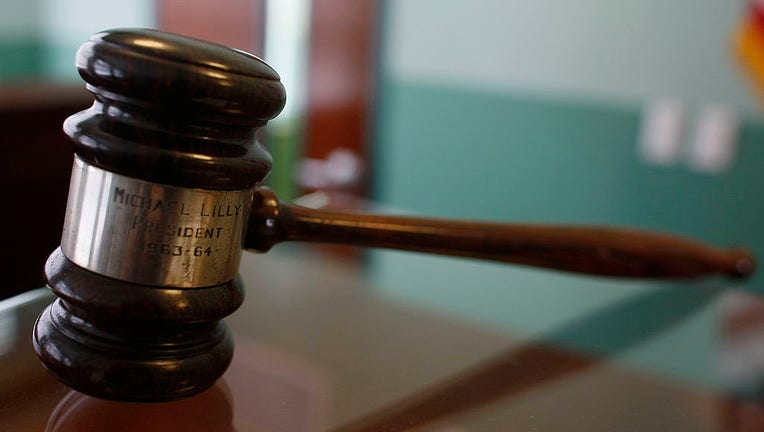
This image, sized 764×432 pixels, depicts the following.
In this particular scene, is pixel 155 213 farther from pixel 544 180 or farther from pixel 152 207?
pixel 544 180

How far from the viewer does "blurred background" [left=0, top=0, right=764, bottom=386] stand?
68.5 inches

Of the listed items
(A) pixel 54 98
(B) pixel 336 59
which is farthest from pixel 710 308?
(B) pixel 336 59

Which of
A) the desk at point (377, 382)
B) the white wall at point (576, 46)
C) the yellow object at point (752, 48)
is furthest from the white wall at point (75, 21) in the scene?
the desk at point (377, 382)

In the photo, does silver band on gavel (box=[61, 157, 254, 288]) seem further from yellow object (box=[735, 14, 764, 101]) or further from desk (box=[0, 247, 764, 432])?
yellow object (box=[735, 14, 764, 101])

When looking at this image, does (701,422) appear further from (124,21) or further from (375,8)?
(124,21)

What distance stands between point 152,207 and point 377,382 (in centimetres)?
21

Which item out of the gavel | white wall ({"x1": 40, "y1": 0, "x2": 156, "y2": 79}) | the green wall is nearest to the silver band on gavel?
the gavel

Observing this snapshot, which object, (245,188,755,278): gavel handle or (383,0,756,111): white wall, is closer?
(245,188,755,278): gavel handle

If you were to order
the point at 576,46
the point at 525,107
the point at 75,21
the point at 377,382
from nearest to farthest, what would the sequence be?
the point at 377,382 → the point at 576,46 → the point at 525,107 → the point at 75,21

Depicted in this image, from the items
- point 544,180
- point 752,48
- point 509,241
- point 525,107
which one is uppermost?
point 752,48

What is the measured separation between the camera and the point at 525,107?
202 cm

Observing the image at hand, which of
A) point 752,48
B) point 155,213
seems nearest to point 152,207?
point 155,213

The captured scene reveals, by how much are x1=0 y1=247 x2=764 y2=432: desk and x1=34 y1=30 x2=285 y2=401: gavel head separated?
1.0 inches

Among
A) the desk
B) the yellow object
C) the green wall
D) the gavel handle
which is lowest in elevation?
the green wall
